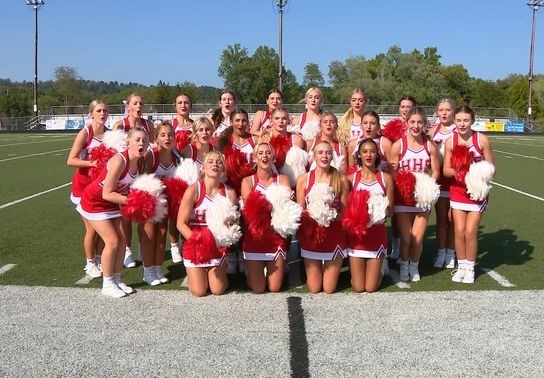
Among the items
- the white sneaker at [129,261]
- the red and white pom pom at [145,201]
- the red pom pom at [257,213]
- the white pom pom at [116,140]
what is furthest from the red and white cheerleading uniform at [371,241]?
the white sneaker at [129,261]

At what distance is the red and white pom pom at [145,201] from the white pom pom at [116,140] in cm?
51

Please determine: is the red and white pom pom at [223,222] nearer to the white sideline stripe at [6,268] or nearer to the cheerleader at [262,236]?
the cheerleader at [262,236]

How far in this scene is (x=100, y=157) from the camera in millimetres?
4453

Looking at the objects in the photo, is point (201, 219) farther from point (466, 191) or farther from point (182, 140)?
point (466, 191)

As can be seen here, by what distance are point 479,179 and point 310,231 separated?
1.44 meters

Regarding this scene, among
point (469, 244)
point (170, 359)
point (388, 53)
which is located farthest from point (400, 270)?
point (388, 53)

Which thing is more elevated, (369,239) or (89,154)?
(89,154)

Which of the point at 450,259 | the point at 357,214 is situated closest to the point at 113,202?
the point at 357,214

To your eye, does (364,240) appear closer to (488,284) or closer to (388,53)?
(488,284)

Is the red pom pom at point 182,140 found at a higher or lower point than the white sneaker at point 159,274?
higher

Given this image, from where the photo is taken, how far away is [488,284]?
175 inches

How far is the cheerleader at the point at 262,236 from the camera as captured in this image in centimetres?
410

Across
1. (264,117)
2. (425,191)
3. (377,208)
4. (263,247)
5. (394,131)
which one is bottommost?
(263,247)

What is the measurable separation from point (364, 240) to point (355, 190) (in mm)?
405
